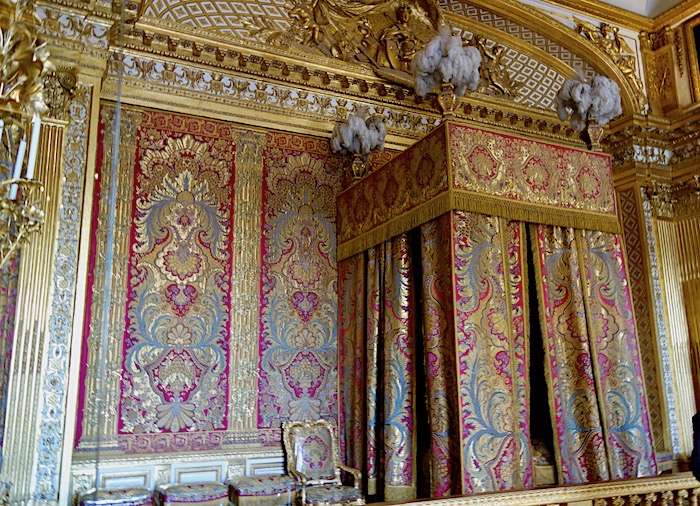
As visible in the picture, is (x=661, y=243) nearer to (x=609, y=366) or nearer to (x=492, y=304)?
(x=609, y=366)

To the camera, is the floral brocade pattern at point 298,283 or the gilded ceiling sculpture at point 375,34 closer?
the floral brocade pattern at point 298,283

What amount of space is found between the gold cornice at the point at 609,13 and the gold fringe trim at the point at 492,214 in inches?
120

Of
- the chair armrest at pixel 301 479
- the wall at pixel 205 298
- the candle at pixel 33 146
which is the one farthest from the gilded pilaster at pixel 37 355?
the candle at pixel 33 146

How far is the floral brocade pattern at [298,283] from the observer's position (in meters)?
4.70

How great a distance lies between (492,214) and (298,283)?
1.63 metres

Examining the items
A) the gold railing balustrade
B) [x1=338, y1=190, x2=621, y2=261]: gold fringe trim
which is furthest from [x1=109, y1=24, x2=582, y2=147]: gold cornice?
the gold railing balustrade

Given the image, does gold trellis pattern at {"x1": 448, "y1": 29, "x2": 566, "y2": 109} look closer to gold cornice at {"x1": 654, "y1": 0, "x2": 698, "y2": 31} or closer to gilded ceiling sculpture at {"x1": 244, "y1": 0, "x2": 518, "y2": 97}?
gilded ceiling sculpture at {"x1": 244, "y1": 0, "x2": 518, "y2": 97}

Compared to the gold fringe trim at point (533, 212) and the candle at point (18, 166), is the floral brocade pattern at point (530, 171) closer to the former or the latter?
the gold fringe trim at point (533, 212)

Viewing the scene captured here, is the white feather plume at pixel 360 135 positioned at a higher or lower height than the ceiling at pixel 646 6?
lower

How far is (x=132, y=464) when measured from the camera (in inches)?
163

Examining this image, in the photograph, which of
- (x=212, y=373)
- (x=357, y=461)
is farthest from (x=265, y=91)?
(x=357, y=461)

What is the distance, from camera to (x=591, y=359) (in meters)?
3.99

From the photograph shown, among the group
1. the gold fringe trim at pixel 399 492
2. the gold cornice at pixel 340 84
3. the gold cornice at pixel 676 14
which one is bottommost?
the gold fringe trim at pixel 399 492

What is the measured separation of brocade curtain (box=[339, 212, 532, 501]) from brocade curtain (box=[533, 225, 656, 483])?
0.82 feet
